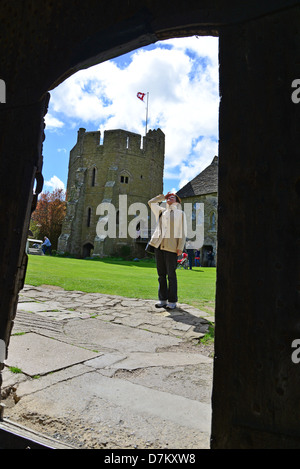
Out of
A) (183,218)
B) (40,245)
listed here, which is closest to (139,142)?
(40,245)

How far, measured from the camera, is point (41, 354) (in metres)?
2.58

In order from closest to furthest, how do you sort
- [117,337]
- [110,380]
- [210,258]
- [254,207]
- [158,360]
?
1. [254,207]
2. [110,380]
3. [158,360]
4. [117,337]
5. [210,258]

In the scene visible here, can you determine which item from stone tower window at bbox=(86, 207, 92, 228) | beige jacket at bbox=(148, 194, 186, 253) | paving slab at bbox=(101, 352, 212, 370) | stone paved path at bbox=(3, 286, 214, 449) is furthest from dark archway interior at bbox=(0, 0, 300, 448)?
stone tower window at bbox=(86, 207, 92, 228)

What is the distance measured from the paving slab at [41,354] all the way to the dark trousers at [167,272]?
2362mm

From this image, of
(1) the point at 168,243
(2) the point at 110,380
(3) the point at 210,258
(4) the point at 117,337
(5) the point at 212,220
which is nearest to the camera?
(2) the point at 110,380

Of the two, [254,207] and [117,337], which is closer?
[254,207]

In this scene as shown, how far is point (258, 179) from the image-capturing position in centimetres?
118

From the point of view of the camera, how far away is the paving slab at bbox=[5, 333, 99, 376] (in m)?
2.31

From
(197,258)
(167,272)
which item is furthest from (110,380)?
(197,258)

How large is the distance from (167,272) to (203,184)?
2840 centimetres

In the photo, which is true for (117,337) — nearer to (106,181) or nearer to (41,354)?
(41,354)

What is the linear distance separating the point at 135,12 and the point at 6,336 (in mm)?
1794

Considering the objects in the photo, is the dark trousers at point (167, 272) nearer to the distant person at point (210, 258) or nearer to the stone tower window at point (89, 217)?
the distant person at point (210, 258)
